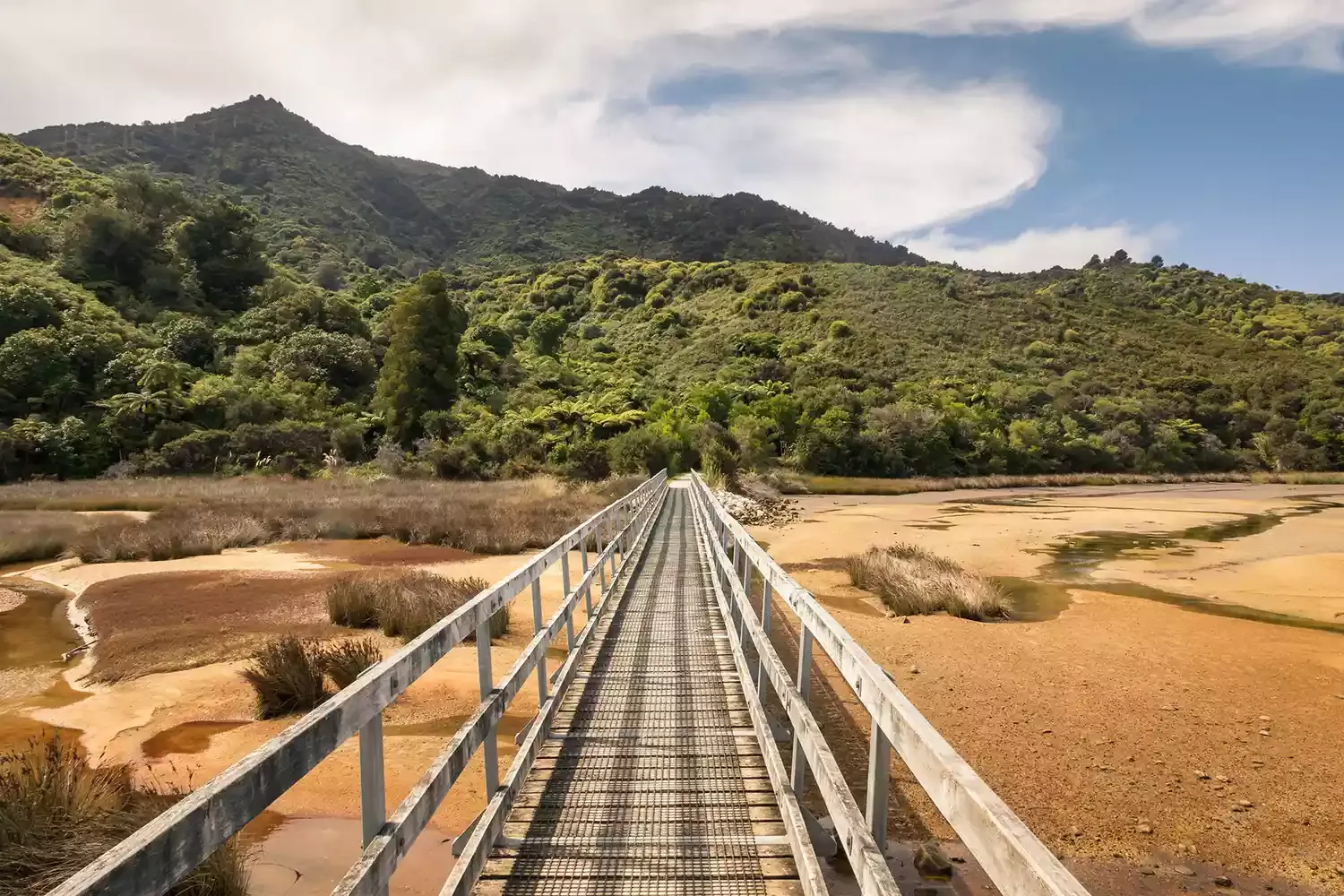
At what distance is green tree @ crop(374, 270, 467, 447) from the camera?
41.4 meters

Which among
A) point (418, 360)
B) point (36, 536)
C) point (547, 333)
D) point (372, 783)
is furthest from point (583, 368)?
point (372, 783)

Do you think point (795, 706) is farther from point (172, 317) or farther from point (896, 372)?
point (896, 372)

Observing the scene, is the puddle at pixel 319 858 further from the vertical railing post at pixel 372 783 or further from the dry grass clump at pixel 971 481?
the dry grass clump at pixel 971 481

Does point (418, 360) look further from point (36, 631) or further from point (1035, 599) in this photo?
point (1035, 599)

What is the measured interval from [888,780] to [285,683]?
6423mm

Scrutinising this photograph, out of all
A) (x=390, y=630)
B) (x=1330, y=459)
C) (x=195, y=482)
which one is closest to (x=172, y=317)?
(x=195, y=482)

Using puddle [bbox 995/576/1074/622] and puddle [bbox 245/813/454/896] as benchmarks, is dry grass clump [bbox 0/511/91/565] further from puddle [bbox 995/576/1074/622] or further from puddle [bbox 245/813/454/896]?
puddle [bbox 995/576/1074/622]

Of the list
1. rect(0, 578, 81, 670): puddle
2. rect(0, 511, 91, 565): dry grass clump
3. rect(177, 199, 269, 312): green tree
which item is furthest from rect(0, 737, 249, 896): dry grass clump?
rect(177, 199, 269, 312): green tree

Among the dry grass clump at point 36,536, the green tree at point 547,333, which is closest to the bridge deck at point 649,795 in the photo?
the dry grass clump at point 36,536

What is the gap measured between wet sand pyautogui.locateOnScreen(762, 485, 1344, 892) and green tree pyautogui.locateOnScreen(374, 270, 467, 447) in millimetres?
30799

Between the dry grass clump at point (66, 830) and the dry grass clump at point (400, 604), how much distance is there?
15.8 ft

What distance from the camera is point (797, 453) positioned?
47938mm

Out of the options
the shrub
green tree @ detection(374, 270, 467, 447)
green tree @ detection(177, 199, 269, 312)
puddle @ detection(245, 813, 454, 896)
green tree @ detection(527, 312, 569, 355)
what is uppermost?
Result: green tree @ detection(177, 199, 269, 312)

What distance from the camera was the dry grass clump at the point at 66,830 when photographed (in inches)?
135
